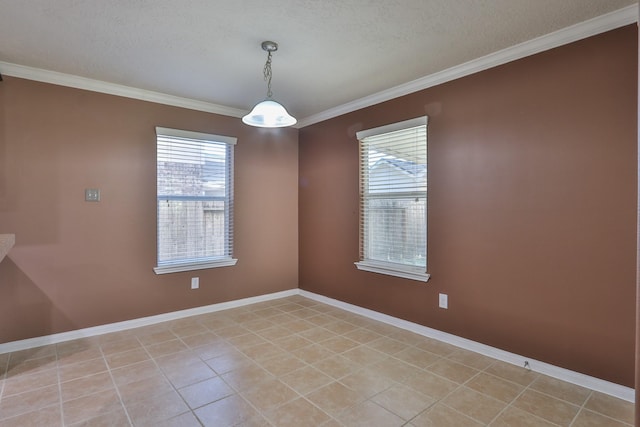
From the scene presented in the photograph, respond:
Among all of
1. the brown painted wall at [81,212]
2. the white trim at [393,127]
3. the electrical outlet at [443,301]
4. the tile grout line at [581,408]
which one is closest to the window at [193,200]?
the brown painted wall at [81,212]

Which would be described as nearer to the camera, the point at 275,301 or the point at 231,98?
the point at 231,98

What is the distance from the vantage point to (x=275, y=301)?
445 centimetres

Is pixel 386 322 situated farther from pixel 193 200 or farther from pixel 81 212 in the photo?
pixel 81 212

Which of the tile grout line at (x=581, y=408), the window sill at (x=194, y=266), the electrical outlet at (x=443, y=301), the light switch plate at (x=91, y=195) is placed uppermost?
the light switch plate at (x=91, y=195)

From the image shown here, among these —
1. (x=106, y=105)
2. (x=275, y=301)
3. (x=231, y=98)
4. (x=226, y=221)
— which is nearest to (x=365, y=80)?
(x=231, y=98)

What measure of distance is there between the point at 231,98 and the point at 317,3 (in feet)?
6.51

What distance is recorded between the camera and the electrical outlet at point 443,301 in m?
3.07

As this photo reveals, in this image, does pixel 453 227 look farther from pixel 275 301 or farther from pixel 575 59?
pixel 275 301

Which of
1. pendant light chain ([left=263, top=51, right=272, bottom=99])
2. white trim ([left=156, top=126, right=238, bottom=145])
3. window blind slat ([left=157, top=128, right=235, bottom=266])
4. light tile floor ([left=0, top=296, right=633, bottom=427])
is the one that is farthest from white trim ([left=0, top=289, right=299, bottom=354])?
pendant light chain ([left=263, top=51, right=272, bottom=99])

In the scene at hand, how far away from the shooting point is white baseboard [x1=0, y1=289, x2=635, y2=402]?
226 centimetres

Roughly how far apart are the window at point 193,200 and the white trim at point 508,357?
182 cm

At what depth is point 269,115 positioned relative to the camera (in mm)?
2578

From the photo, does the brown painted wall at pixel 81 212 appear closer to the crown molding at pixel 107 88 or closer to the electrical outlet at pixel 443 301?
the crown molding at pixel 107 88

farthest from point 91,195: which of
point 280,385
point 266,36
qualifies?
point 280,385
